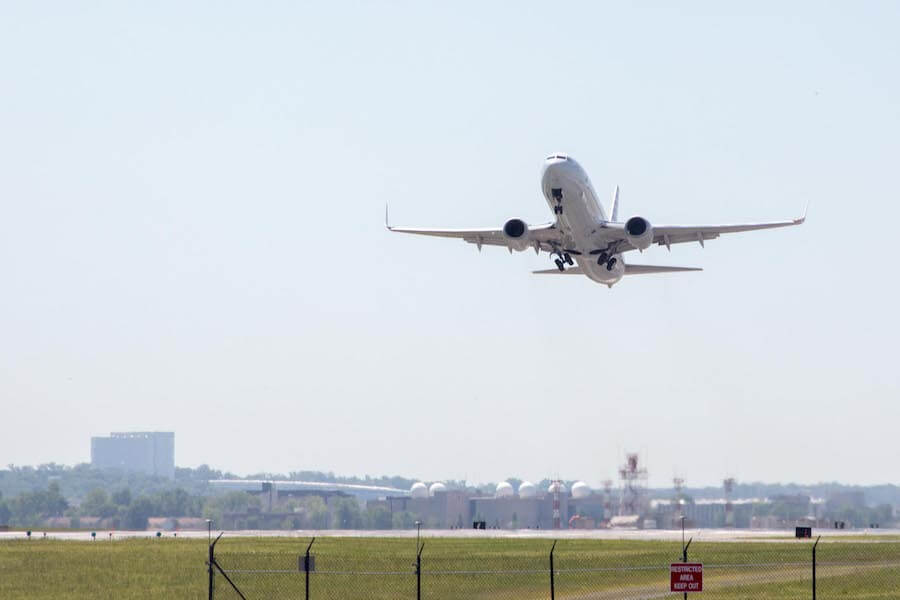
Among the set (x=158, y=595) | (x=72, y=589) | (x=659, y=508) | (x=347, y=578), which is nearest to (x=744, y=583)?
(x=347, y=578)

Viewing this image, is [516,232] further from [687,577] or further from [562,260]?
[687,577]

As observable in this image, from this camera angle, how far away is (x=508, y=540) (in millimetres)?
90000

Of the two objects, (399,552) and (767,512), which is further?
(767,512)

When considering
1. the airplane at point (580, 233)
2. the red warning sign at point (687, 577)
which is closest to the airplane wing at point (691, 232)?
the airplane at point (580, 233)

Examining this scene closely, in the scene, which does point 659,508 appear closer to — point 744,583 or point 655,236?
point 655,236

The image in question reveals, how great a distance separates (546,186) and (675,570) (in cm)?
2687

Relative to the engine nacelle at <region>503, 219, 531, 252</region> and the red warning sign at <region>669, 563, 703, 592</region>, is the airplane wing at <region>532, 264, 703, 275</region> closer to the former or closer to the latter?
the engine nacelle at <region>503, 219, 531, 252</region>

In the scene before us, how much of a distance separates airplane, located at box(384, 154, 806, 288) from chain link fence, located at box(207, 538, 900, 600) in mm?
14173

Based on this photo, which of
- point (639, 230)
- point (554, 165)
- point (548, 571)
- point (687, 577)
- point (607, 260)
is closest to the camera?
point (687, 577)

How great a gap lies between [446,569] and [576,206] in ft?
54.9

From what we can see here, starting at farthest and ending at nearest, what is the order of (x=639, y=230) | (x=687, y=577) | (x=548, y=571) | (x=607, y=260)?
(x=607, y=260) < (x=639, y=230) < (x=548, y=571) < (x=687, y=577)

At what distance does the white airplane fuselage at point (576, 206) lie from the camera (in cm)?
6019

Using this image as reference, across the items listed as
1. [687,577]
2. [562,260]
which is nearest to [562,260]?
[562,260]

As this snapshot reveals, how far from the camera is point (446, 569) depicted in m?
61.1
